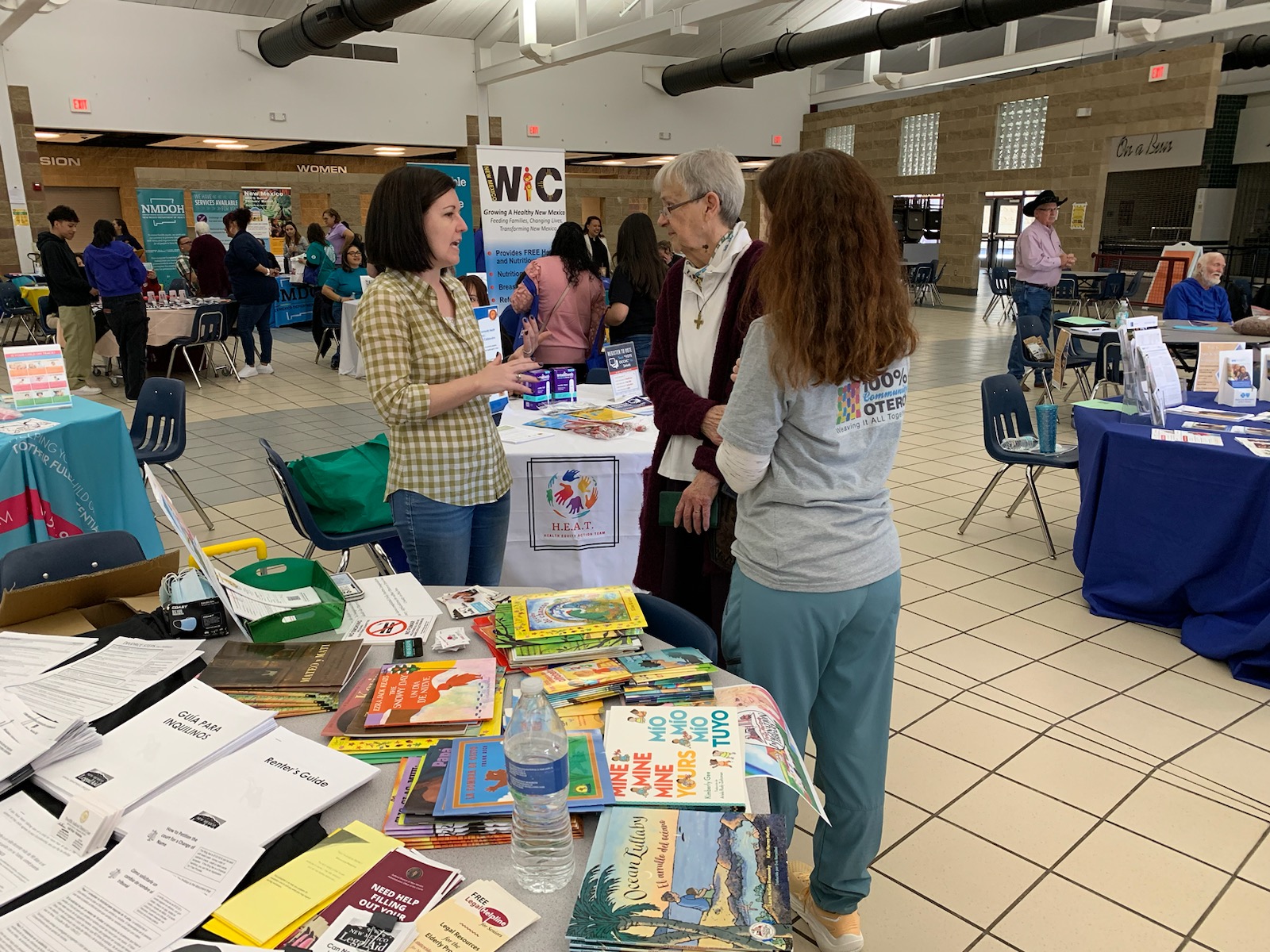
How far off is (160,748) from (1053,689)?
2812 millimetres

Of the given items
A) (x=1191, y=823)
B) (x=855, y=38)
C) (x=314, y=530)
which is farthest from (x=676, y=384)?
(x=855, y=38)

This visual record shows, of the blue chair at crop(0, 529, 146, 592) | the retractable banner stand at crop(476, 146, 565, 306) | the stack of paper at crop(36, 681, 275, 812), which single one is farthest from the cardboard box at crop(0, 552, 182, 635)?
the retractable banner stand at crop(476, 146, 565, 306)

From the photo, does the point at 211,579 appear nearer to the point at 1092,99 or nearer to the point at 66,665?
the point at 66,665

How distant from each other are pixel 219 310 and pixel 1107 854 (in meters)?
8.60

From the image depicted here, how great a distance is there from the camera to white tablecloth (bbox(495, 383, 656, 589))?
3303 mm

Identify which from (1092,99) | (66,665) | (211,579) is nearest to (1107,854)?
(211,579)

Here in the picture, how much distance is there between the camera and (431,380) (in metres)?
2.33

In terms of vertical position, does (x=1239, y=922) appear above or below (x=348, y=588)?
below

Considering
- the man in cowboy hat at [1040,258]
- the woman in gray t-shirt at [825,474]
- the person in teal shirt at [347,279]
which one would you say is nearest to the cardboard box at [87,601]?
the woman in gray t-shirt at [825,474]

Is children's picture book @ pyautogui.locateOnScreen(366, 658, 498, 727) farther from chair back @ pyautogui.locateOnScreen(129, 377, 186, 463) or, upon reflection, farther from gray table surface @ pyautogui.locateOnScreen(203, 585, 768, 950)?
chair back @ pyautogui.locateOnScreen(129, 377, 186, 463)

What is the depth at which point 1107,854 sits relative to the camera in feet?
7.48

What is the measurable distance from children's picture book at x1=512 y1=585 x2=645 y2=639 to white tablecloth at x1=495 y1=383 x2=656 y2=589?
1.46 m

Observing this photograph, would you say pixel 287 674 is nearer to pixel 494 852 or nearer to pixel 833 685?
pixel 494 852

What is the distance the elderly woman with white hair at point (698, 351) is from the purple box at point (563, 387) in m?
1.80
